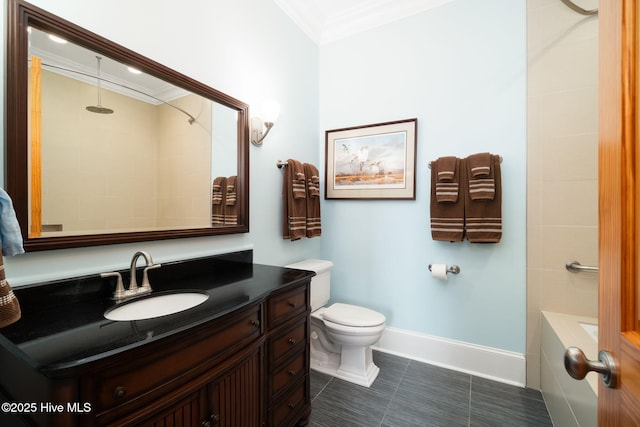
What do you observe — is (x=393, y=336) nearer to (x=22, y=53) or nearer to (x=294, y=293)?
(x=294, y=293)

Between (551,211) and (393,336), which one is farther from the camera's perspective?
(393,336)

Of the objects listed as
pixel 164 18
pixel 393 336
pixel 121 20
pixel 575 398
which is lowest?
pixel 393 336

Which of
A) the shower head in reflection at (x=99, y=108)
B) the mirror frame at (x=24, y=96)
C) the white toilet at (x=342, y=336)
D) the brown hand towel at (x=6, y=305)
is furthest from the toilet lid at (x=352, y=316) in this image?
the shower head in reflection at (x=99, y=108)

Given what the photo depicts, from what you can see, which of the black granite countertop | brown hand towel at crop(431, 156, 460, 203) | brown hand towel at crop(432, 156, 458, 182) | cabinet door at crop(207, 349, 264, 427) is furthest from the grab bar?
cabinet door at crop(207, 349, 264, 427)

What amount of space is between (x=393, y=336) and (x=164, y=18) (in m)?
2.65

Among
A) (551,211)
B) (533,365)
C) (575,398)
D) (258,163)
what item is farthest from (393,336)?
(258,163)

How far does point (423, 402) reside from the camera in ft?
5.90

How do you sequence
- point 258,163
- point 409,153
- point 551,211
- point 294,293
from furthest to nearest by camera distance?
point 409,153 < point 258,163 < point 551,211 < point 294,293

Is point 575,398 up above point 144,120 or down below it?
below

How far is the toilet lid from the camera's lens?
1.96 m

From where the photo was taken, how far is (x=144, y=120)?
1394 mm

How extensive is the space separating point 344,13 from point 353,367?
2.92 m

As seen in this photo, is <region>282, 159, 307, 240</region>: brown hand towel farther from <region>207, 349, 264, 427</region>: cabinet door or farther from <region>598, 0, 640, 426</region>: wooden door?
<region>598, 0, 640, 426</region>: wooden door

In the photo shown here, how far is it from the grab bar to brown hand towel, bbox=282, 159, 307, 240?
182 cm
